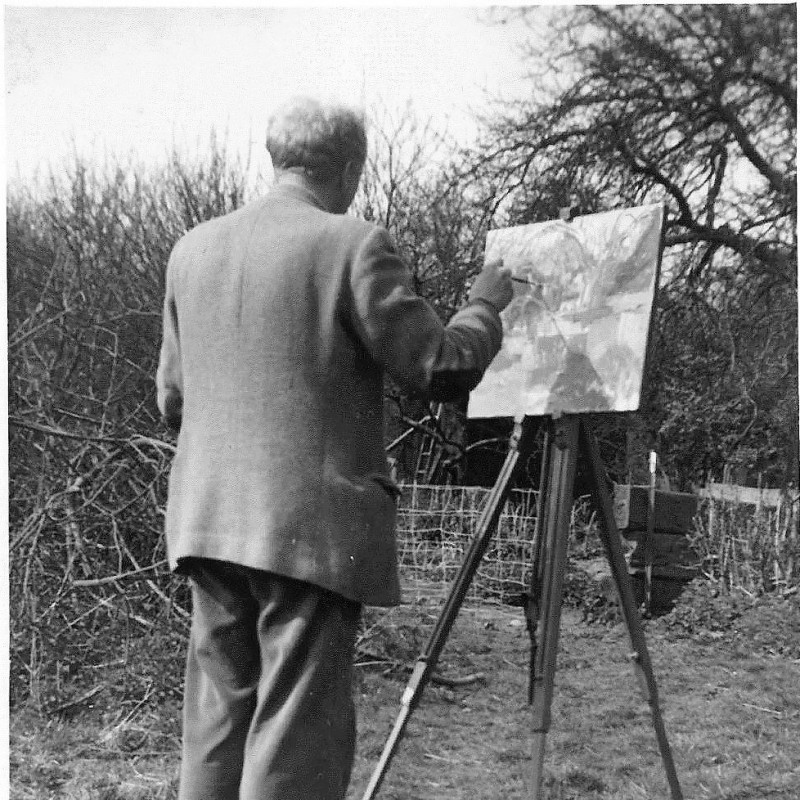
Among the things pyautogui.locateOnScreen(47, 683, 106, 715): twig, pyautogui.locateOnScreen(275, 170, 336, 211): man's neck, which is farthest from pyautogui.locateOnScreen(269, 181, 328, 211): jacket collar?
pyautogui.locateOnScreen(47, 683, 106, 715): twig

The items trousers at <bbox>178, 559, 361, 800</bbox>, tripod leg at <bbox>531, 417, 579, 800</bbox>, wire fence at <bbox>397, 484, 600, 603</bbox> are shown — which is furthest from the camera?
wire fence at <bbox>397, 484, 600, 603</bbox>

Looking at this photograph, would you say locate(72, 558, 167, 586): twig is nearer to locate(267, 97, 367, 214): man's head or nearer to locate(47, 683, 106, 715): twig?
locate(47, 683, 106, 715): twig

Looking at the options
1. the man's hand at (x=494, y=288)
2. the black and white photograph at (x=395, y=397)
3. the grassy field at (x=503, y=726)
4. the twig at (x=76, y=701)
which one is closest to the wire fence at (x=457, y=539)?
the black and white photograph at (x=395, y=397)

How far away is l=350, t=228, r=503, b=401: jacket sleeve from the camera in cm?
190

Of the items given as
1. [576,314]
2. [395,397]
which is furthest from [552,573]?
[395,397]

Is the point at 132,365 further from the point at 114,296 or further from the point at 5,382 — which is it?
the point at 5,382

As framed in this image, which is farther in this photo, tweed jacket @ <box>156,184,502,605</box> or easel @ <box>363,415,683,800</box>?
easel @ <box>363,415,683,800</box>

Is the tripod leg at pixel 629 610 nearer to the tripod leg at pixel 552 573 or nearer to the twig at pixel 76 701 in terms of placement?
the tripod leg at pixel 552 573

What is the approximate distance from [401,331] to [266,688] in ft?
2.21

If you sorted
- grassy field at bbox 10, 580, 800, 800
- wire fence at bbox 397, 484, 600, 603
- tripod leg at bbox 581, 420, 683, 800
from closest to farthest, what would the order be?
tripod leg at bbox 581, 420, 683, 800 < grassy field at bbox 10, 580, 800, 800 < wire fence at bbox 397, 484, 600, 603

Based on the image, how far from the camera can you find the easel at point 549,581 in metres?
2.65

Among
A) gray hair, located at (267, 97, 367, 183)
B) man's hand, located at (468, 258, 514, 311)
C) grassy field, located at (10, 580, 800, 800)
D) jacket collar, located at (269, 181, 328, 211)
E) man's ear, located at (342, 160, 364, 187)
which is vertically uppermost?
gray hair, located at (267, 97, 367, 183)

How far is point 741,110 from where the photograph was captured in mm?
5016

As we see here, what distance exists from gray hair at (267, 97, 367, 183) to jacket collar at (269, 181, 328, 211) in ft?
0.11
